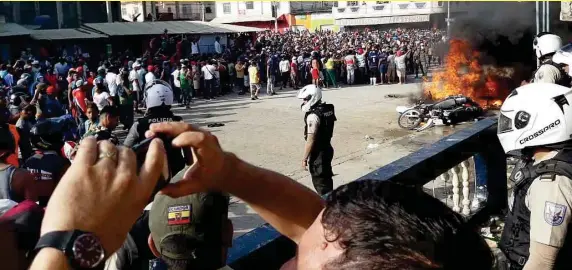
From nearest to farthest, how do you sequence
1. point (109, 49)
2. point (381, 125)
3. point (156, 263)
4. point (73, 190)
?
1. point (73, 190)
2. point (156, 263)
3. point (381, 125)
4. point (109, 49)

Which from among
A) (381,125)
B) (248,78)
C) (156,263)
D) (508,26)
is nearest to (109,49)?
(248,78)

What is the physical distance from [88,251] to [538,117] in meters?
2.01

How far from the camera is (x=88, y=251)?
949mm

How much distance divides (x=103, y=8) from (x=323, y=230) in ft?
121

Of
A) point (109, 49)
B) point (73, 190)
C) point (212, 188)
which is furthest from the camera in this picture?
point (109, 49)

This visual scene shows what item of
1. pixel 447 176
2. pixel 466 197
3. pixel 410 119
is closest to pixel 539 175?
pixel 466 197

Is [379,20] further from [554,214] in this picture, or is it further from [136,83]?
[554,214]

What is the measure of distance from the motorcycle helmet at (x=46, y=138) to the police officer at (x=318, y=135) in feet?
9.64

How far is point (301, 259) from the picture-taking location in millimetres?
1187

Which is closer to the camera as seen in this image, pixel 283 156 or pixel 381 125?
pixel 283 156

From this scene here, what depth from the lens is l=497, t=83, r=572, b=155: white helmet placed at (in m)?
2.41

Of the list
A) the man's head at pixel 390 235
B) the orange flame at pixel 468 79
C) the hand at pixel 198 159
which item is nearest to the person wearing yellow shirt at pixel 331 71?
the orange flame at pixel 468 79

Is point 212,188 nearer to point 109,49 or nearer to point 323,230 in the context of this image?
point 323,230

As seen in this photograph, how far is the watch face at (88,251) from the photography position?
933mm
